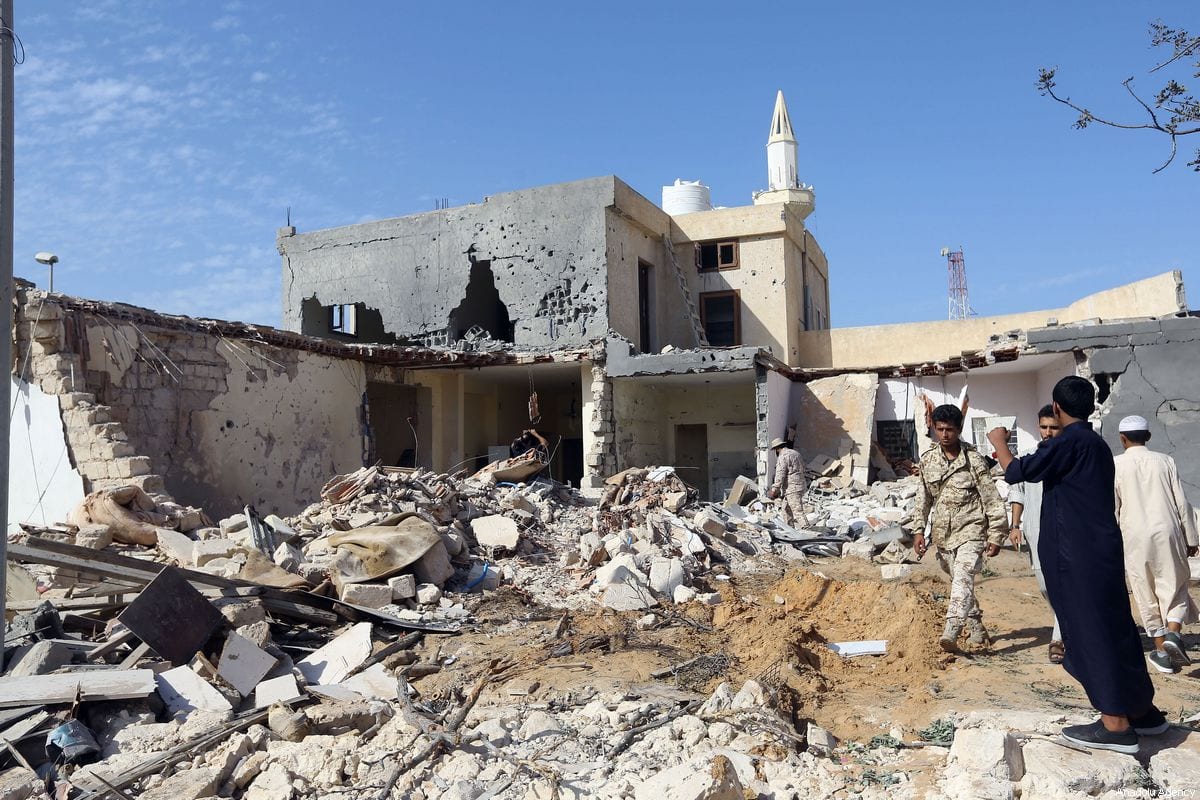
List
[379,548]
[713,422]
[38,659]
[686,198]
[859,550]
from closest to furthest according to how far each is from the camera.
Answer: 1. [38,659]
2. [379,548]
3. [859,550]
4. [713,422]
5. [686,198]

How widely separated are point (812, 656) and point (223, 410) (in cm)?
851

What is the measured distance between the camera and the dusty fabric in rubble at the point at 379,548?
280 inches

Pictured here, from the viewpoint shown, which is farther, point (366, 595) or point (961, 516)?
point (366, 595)

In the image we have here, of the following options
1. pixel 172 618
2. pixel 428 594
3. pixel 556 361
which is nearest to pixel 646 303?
pixel 556 361

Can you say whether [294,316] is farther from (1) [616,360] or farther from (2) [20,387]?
(2) [20,387]

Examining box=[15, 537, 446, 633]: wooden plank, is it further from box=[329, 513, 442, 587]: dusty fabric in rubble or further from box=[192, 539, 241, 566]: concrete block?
box=[192, 539, 241, 566]: concrete block

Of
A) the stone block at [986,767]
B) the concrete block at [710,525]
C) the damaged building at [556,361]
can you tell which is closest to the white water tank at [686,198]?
the damaged building at [556,361]

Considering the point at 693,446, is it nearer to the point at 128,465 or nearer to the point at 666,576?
the point at 666,576

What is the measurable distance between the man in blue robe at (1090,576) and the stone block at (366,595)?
485 centimetres

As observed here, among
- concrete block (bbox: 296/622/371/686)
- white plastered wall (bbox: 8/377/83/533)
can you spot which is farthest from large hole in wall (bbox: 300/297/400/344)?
concrete block (bbox: 296/622/371/686)

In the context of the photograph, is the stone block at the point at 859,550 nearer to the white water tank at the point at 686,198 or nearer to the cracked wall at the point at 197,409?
the cracked wall at the point at 197,409

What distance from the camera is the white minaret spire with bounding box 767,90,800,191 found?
85.5ft

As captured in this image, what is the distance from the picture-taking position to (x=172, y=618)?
16.2 ft

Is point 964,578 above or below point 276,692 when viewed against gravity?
above
